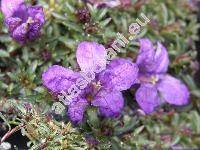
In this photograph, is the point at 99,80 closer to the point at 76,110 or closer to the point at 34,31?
the point at 76,110

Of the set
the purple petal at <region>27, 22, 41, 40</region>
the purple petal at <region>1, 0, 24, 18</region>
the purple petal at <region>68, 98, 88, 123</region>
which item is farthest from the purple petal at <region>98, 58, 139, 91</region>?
the purple petal at <region>1, 0, 24, 18</region>

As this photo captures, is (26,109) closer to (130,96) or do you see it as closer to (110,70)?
(110,70)

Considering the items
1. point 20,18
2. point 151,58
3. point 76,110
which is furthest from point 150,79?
point 20,18

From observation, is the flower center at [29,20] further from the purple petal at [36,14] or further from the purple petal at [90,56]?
the purple petal at [90,56]

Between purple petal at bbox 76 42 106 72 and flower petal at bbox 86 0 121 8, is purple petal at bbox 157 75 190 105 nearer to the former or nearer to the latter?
flower petal at bbox 86 0 121 8

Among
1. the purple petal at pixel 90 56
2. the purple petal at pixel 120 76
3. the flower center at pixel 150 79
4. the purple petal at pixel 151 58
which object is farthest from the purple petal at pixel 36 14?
the flower center at pixel 150 79

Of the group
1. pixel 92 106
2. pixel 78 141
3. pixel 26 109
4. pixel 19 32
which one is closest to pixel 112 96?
pixel 92 106
